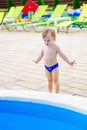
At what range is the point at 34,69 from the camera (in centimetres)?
641

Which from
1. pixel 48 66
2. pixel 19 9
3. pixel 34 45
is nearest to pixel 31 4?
pixel 19 9

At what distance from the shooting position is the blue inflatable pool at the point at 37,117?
3.57 meters

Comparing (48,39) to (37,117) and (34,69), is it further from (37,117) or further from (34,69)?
(34,69)

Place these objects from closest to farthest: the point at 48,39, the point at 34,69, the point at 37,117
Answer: the point at 37,117 → the point at 48,39 → the point at 34,69

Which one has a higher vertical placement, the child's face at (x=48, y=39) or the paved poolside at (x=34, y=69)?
the child's face at (x=48, y=39)

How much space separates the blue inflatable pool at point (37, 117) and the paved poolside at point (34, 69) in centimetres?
90

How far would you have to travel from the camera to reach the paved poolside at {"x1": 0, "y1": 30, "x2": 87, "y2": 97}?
5.11 m

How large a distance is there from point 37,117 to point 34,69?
2.60 meters

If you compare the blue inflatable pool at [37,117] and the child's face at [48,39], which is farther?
the child's face at [48,39]

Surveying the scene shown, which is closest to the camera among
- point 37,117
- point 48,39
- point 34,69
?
point 37,117

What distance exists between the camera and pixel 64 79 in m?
5.49

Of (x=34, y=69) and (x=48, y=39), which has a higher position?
(x=48, y=39)

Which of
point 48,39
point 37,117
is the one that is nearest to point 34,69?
point 48,39

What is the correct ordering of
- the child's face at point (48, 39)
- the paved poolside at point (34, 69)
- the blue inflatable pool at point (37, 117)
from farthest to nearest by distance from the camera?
the paved poolside at point (34, 69)
the child's face at point (48, 39)
the blue inflatable pool at point (37, 117)
